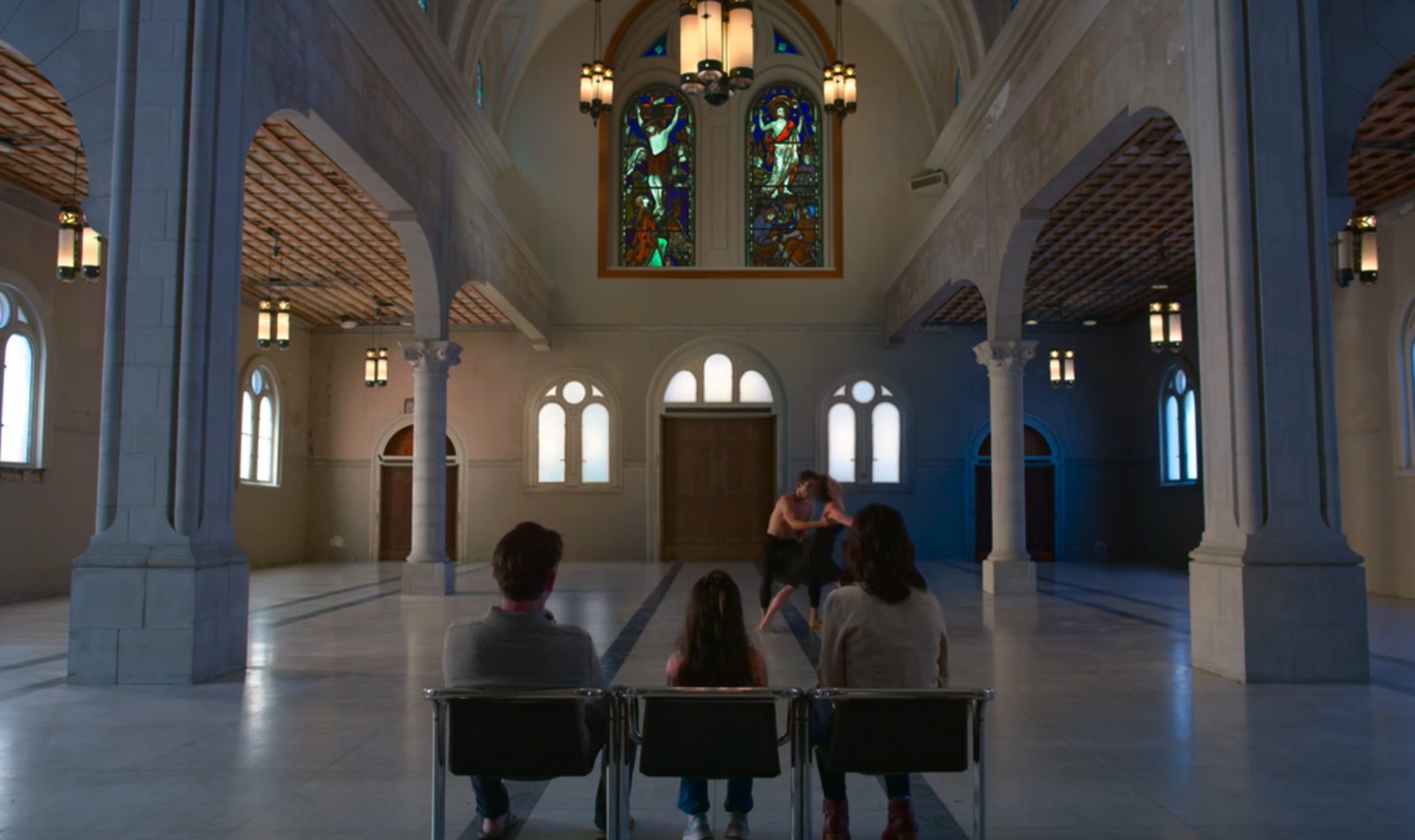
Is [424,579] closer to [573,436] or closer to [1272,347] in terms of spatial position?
[573,436]

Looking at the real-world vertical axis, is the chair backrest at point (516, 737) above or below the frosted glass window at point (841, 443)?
below

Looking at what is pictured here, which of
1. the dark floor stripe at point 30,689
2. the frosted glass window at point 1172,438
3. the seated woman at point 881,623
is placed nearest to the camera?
the seated woman at point 881,623

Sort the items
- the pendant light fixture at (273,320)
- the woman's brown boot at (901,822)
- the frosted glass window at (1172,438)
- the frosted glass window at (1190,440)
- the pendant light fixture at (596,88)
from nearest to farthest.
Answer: the woman's brown boot at (901,822) → the pendant light fixture at (596,88) → the pendant light fixture at (273,320) → the frosted glass window at (1190,440) → the frosted glass window at (1172,438)

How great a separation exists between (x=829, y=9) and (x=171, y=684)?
725 inches

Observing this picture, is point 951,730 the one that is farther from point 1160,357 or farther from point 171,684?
point 1160,357

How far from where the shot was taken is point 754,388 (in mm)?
21719

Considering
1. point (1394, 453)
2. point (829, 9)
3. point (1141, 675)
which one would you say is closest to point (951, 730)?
point (1141, 675)

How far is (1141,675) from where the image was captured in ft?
24.6

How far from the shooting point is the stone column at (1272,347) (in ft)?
23.9

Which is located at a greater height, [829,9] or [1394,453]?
[829,9]

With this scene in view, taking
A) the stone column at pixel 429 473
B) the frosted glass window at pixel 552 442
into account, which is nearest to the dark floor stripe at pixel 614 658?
the stone column at pixel 429 473

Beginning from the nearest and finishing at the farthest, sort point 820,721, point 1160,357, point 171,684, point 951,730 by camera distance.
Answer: point 951,730
point 820,721
point 171,684
point 1160,357

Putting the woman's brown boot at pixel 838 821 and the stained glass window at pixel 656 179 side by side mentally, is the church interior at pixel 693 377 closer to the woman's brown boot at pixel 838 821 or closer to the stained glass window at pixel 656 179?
the stained glass window at pixel 656 179

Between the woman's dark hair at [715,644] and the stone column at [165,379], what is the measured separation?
4.72 metres
